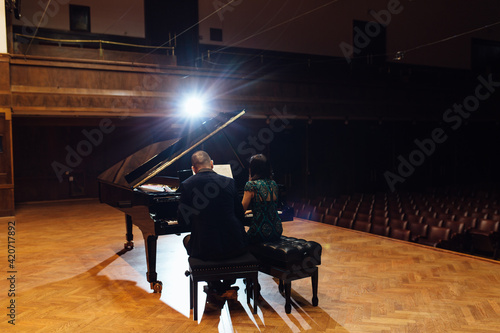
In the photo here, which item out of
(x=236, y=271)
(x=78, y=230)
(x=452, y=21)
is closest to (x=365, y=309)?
(x=236, y=271)

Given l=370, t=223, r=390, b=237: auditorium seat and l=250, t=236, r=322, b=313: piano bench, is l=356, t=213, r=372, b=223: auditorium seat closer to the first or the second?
l=370, t=223, r=390, b=237: auditorium seat

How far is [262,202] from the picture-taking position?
322 cm

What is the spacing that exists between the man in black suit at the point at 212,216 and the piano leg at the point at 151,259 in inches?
22.1

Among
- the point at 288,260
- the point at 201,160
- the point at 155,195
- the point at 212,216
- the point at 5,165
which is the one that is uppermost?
the point at 201,160

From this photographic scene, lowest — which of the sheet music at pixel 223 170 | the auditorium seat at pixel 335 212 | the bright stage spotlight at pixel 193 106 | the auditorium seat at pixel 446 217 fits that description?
the auditorium seat at pixel 335 212

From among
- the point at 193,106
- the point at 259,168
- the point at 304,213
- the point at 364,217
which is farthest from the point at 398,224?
the point at 193,106

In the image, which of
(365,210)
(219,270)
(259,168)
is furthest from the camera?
(365,210)

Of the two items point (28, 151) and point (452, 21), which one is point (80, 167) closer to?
point (28, 151)

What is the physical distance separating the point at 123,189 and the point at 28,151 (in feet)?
25.5

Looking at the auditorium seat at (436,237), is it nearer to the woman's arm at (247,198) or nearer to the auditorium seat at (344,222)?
the auditorium seat at (344,222)

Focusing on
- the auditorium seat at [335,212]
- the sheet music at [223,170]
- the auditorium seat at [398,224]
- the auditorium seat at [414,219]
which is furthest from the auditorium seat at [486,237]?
the sheet music at [223,170]

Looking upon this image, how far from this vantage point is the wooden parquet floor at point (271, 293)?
2.95 meters

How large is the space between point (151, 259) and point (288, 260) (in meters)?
1.28

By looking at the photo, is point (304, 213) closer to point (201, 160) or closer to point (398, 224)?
point (398, 224)
